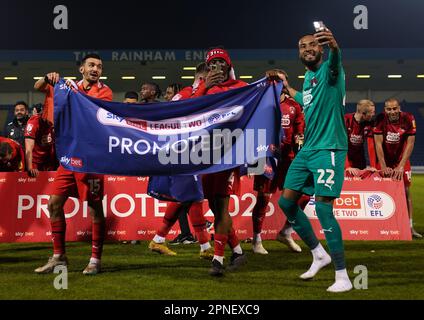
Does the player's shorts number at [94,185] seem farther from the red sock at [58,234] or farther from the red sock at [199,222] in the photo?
the red sock at [199,222]

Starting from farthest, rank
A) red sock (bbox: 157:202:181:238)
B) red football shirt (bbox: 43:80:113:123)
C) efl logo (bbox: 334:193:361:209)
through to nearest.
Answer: efl logo (bbox: 334:193:361:209) → red sock (bbox: 157:202:181:238) → red football shirt (bbox: 43:80:113:123)

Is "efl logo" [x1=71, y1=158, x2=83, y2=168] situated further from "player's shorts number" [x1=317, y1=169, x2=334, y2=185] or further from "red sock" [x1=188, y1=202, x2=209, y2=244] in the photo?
"player's shorts number" [x1=317, y1=169, x2=334, y2=185]

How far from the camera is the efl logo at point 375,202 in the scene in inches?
346

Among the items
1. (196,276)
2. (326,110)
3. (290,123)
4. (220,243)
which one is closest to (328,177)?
(326,110)

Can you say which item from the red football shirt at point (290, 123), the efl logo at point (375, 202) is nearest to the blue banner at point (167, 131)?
the red football shirt at point (290, 123)

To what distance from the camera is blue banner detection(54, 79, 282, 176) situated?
5.92 meters

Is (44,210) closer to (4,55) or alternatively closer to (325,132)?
(325,132)

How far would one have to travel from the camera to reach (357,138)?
9359 millimetres

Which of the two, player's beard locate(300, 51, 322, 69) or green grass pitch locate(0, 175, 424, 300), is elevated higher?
player's beard locate(300, 51, 322, 69)

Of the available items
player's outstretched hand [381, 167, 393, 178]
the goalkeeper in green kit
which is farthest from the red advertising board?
the goalkeeper in green kit

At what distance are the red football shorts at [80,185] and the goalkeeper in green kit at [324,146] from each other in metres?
1.86

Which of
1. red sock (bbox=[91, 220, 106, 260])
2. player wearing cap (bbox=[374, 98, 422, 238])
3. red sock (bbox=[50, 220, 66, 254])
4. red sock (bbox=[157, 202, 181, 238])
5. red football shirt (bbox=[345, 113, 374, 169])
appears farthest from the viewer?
red football shirt (bbox=[345, 113, 374, 169])

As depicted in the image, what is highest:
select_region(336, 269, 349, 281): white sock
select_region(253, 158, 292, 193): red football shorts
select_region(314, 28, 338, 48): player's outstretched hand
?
select_region(314, 28, 338, 48): player's outstretched hand

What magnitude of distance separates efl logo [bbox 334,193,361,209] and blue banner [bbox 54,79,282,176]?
324 centimetres
